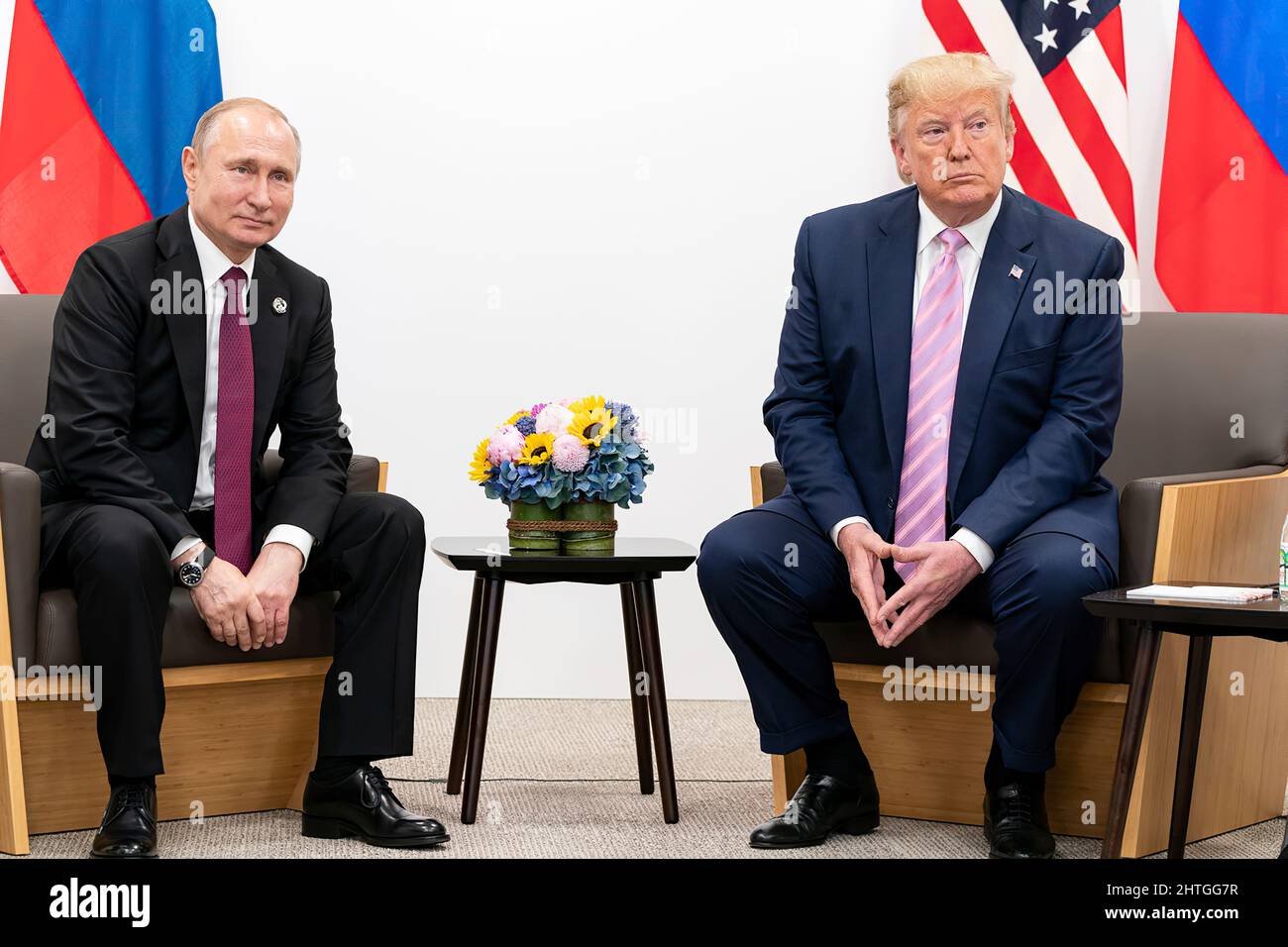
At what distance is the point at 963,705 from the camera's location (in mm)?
2719

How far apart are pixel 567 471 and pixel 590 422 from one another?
118mm

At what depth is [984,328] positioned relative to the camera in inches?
104

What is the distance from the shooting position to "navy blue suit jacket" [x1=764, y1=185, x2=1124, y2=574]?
2590 mm

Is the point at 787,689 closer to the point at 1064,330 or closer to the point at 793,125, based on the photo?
the point at 1064,330

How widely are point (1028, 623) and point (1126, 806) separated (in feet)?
1.03

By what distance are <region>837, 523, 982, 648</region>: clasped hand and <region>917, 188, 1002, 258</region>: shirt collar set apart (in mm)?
594

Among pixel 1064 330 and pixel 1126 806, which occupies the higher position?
pixel 1064 330

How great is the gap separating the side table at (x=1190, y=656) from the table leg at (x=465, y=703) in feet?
4.04

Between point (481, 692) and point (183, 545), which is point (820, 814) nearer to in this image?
point (481, 692)

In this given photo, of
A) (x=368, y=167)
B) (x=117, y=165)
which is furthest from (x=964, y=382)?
(x=117, y=165)

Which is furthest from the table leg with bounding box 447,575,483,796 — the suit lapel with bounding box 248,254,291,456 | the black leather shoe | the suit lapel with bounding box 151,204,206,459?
the suit lapel with bounding box 151,204,206,459

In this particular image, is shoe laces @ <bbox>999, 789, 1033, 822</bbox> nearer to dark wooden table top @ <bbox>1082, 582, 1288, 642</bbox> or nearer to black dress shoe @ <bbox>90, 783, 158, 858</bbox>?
dark wooden table top @ <bbox>1082, 582, 1288, 642</bbox>

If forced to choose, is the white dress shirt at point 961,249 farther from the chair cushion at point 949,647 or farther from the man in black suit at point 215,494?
the man in black suit at point 215,494

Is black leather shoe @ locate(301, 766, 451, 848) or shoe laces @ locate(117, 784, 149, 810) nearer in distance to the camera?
shoe laces @ locate(117, 784, 149, 810)
